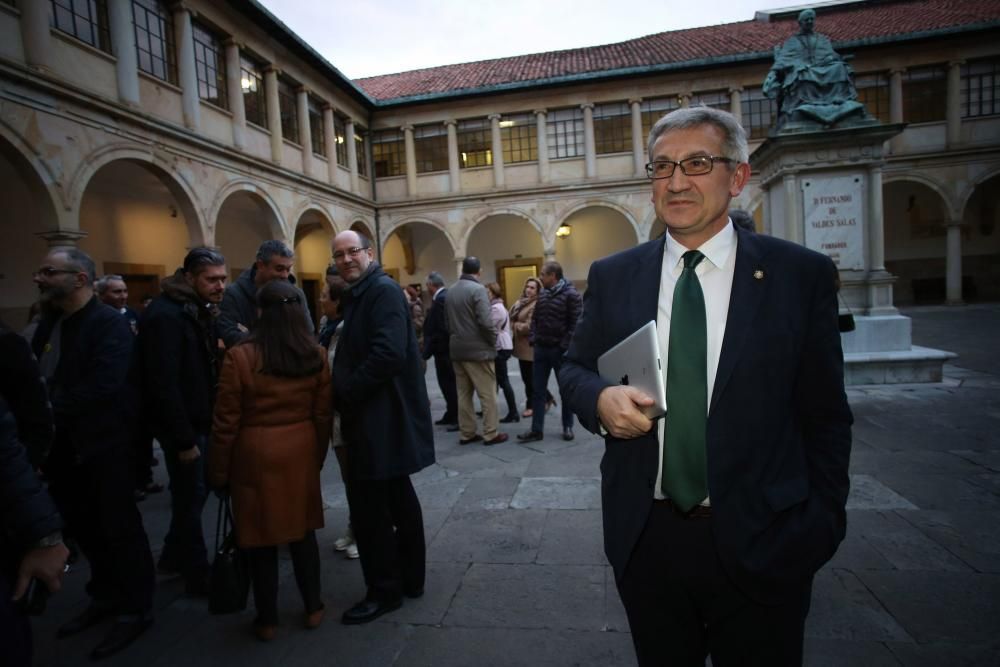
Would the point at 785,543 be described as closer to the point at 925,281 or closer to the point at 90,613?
the point at 90,613

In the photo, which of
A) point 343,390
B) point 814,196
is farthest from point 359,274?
point 814,196

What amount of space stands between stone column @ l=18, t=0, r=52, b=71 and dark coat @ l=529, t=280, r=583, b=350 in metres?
8.94

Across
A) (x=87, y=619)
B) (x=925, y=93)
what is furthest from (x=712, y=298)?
(x=925, y=93)

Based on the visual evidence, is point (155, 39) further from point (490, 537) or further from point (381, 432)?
point (490, 537)

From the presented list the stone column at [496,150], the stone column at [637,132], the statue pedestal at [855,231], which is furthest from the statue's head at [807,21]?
the stone column at [496,150]

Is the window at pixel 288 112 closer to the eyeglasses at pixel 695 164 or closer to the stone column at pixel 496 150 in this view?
the stone column at pixel 496 150

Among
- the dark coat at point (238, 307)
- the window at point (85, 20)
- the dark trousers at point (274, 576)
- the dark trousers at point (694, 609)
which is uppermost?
the window at point (85, 20)

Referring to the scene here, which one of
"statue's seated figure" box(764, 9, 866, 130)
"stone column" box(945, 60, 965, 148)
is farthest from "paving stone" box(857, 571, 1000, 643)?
"stone column" box(945, 60, 965, 148)

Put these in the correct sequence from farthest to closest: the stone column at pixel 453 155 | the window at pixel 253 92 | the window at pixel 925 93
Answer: the stone column at pixel 453 155 < the window at pixel 925 93 < the window at pixel 253 92

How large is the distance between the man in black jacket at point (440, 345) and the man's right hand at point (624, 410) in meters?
5.54

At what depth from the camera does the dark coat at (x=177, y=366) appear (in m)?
3.05

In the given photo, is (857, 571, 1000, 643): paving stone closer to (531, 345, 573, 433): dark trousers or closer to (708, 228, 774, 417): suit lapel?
(708, 228, 774, 417): suit lapel

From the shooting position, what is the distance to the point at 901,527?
3398 mm

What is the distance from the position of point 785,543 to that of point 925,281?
2612cm
